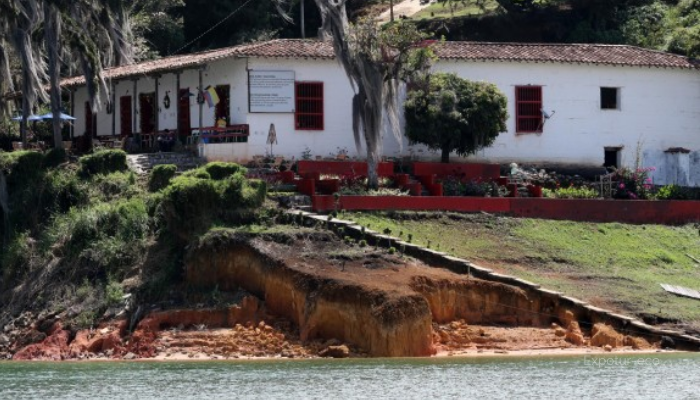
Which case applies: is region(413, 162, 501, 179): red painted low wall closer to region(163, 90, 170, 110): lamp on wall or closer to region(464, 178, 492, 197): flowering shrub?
region(464, 178, 492, 197): flowering shrub

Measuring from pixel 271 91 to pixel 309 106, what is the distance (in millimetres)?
1372

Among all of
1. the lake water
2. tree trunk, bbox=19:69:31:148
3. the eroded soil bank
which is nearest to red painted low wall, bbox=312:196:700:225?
the eroded soil bank

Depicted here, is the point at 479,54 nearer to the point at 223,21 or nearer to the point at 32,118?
the point at 32,118

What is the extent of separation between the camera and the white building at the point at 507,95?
166 feet

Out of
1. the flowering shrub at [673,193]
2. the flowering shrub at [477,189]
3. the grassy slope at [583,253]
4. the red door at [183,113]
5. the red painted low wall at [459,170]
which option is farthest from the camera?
the red door at [183,113]

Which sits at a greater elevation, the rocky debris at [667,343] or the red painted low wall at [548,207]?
the red painted low wall at [548,207]

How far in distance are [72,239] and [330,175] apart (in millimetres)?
7993

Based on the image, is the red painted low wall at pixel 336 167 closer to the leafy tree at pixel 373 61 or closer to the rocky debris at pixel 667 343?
the leafy tree at pixel 373 61

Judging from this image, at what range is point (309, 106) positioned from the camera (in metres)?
51.2

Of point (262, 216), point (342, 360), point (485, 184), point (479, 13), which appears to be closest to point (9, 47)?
point (262, 216)

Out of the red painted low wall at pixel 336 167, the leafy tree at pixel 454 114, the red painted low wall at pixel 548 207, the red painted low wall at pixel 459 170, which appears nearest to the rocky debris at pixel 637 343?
the red painted low wall at pixel 548 207

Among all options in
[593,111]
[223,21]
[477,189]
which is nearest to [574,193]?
[477,189]

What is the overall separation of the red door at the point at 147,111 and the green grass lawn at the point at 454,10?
22.6 meters

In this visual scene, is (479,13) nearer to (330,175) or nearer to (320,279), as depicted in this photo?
(330,175)
